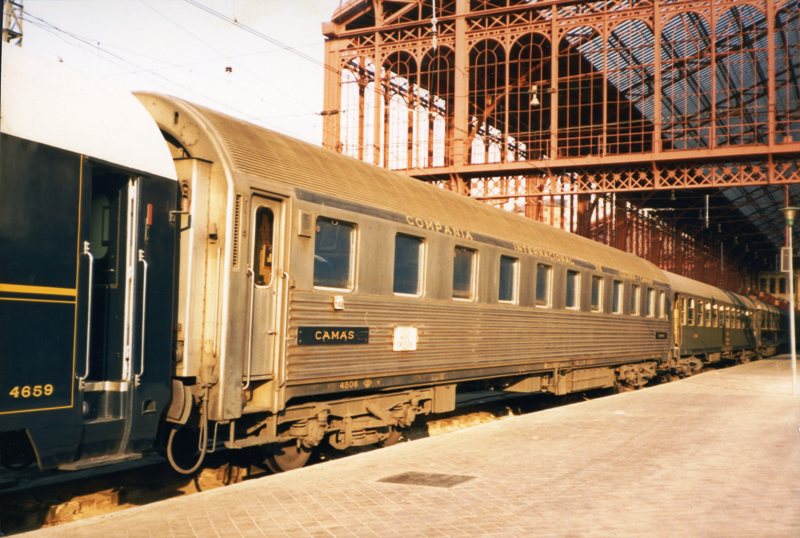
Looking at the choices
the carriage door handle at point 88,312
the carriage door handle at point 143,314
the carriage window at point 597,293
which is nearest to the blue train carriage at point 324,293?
the carriage door handle at point 143,314

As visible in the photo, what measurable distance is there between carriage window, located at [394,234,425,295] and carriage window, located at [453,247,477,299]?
98cm

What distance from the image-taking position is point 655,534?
6039mm

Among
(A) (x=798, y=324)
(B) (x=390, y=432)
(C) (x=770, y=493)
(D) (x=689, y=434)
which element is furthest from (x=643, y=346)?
(A) (x=798, y=324)

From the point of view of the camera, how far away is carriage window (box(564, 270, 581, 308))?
16.2 meters

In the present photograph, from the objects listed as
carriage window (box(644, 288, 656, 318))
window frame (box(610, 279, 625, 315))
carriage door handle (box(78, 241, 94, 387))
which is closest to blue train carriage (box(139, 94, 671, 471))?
carriage door handle (box(78, 241, 94, 387))

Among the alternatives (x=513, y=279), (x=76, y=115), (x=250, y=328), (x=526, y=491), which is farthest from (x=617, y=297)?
(x=76, y=115)

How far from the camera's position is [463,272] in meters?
12.0

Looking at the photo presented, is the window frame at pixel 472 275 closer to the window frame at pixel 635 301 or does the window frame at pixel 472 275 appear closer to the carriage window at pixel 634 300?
the window frame at pixel 635 301

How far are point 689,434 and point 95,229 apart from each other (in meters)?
8.52

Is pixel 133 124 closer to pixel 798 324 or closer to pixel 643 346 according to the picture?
pixel 643 346

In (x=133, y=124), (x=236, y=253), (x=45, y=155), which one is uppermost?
(x=133, y=124)

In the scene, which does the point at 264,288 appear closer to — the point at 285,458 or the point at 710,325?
the point at 285,458

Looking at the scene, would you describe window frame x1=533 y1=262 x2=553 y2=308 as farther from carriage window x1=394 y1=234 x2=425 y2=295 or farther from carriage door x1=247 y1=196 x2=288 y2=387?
carriage door x1=247 y1=196 x2=288 y2=387

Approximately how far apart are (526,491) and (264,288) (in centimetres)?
326
